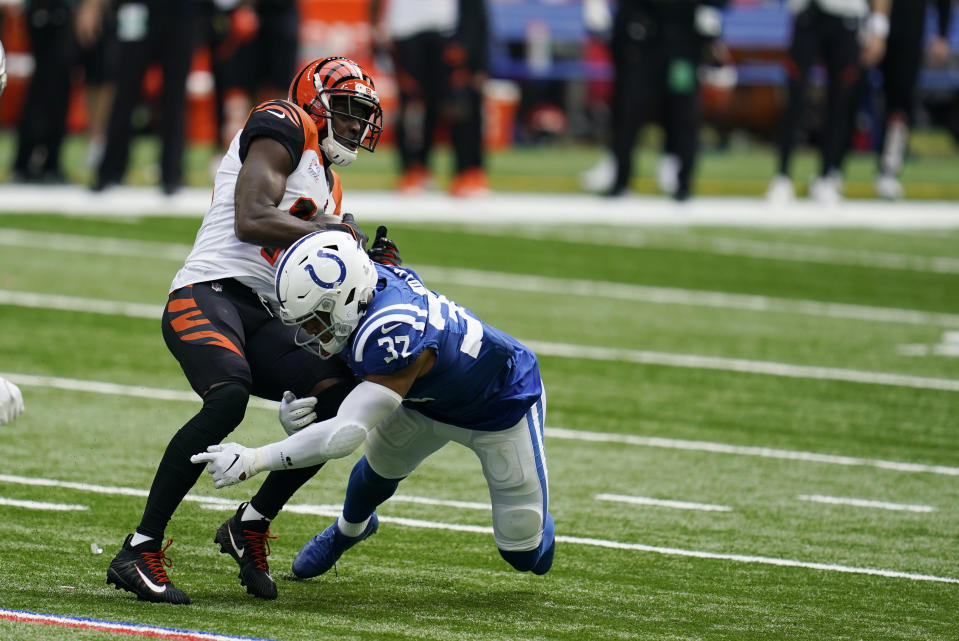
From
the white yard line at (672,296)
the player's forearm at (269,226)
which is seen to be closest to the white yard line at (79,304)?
the white yard line at (672,296)

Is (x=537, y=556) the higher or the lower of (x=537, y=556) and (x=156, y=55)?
the lower

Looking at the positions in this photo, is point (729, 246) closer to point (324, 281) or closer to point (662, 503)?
point (662, 503)

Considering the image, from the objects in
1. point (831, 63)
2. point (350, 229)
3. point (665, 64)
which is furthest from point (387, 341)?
point (831, 63)

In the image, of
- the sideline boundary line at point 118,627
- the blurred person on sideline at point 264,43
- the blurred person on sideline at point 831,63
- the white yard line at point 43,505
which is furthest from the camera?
the blurred person on sideline at point 831,63

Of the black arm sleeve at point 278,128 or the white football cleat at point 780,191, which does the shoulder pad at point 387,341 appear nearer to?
the black arm sleeve at point 278,128

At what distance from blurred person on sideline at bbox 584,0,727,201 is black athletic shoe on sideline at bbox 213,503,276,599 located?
1027 centimetres

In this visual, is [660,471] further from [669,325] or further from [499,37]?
[499,37]

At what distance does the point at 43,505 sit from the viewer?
5.89 metres

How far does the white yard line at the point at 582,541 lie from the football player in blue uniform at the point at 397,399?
62 cm

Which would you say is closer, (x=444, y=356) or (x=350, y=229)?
(x=444, y=356)

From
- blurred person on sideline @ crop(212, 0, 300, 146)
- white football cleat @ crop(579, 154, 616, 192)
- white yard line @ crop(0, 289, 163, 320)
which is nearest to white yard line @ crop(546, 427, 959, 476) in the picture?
white yard line @ crop(0, 289, 163, 320)

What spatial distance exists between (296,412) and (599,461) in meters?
2.60

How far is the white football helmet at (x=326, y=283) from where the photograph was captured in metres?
4.61

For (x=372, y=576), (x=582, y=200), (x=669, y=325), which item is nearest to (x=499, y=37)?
(x=582, y=200)
